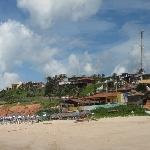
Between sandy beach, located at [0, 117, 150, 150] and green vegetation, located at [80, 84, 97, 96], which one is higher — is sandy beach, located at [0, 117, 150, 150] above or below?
below

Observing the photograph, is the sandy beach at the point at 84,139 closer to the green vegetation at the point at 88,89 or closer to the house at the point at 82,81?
the green vegetation at the point at 88,89

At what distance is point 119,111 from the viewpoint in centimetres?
4606

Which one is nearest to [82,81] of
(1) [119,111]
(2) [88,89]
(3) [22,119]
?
(2) [88,89]

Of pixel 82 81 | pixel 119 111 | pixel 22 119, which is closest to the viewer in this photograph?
pixel 119 111

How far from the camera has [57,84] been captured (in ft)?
299

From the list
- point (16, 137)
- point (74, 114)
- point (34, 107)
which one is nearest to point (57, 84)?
point (34, 107)

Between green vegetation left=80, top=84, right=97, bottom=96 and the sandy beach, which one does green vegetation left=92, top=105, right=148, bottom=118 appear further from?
green vegetation left=80, top=84, right=97, bottom=96

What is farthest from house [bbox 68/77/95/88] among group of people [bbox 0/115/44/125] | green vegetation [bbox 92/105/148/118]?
group of people [bbox 0/115/44/125]

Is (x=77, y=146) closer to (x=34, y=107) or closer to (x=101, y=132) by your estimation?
Answer: (x=101, y=132)

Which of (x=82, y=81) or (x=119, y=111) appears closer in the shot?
(x=119, y=111)

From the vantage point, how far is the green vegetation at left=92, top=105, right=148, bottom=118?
44625 millimetres

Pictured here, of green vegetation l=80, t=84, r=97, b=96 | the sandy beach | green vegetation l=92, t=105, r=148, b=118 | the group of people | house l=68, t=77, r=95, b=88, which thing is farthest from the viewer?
house l=68, t=77, r=95, b=88

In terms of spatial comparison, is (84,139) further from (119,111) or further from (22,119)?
(22,119)

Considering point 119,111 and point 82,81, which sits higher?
point 82,81
